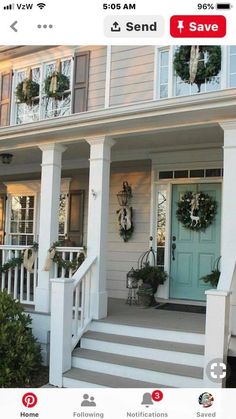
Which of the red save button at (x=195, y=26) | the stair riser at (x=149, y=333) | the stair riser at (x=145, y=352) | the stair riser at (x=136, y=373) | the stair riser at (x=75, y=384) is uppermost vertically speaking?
the red save button at (x=195, y=26)

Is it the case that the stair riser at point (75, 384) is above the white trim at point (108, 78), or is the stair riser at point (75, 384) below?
below

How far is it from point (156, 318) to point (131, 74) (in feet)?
9.97

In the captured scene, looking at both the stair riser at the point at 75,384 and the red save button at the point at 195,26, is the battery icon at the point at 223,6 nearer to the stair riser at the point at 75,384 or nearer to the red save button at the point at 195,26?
the red save button at the point at 195,26

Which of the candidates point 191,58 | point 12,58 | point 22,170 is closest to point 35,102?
point 12,58

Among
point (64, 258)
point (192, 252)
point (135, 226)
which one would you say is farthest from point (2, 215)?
point (192, 252)

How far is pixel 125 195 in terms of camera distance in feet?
21.2

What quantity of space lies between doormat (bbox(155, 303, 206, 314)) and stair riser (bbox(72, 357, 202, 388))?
156cm

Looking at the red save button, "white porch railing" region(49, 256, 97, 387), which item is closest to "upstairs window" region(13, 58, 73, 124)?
"white porch railing" region(49, 256, 97, 387)

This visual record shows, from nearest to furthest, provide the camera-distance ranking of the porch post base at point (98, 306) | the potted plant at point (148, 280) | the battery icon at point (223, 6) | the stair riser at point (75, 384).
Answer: the battery icon at point (223, 6) → the stair riser at point (75, 384) → the porch post base at point (98, 306) → the potted plant at point (148, 280)

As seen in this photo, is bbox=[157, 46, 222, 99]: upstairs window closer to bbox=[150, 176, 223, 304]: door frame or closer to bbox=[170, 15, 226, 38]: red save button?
bbox=[150, 176, 223, 304]: door frame

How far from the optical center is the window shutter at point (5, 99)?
6.50 metres


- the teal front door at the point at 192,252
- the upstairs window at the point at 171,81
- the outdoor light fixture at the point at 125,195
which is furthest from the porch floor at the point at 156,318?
the upstairs window at the point at 171,81

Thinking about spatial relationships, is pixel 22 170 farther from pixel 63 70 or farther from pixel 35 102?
pixel 63 70
